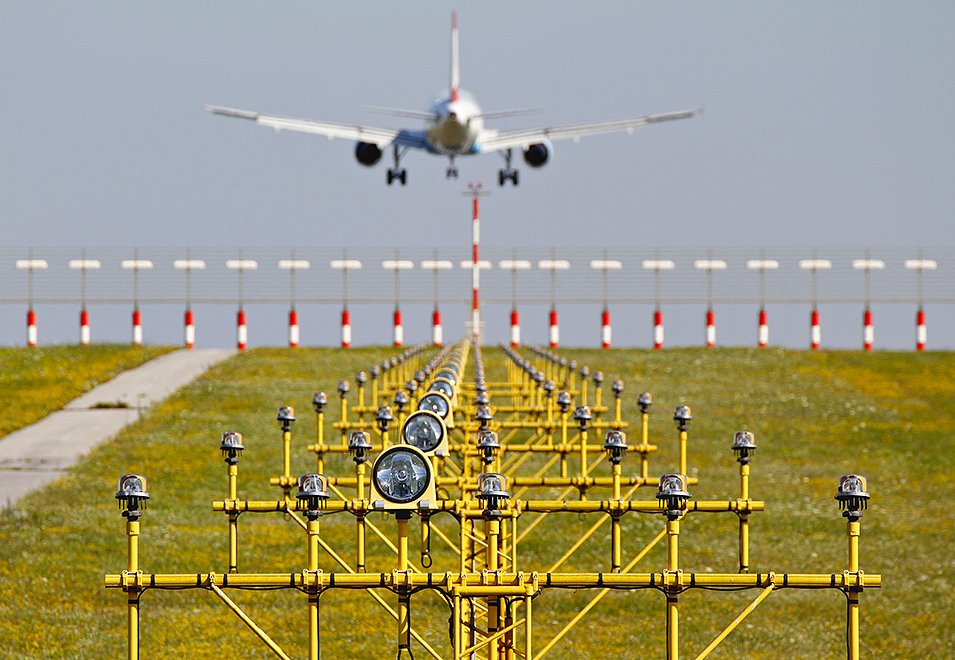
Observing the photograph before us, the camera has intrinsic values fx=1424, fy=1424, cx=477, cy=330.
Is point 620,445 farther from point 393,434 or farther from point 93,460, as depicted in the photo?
point 93,460

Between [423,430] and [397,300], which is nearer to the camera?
[423,430]

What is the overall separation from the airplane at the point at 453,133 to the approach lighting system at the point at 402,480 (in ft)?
99.4

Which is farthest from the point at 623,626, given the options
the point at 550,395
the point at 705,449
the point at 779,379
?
the point at 779,379

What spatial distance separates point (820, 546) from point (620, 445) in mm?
11962

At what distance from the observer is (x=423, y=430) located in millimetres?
13836

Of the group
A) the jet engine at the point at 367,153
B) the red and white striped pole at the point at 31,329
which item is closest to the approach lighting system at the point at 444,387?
the jet engine at the point at 367,153

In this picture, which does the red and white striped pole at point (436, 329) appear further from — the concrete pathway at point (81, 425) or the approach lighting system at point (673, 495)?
the approach lighting system at point (673, 495)

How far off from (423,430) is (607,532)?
12.4m

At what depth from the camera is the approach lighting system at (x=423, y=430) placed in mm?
13750

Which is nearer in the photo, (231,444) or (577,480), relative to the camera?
(231,444)

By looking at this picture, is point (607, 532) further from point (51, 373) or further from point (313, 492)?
point (51, 373)

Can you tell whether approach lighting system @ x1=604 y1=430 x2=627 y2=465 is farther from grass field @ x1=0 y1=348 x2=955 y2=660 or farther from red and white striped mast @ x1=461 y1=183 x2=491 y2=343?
red and white striped mast @ x1=461 y1=183 x2=491 y2=343

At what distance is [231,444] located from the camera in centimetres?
1288

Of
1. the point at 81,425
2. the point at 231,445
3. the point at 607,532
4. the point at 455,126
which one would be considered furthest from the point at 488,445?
the point at 455,126
